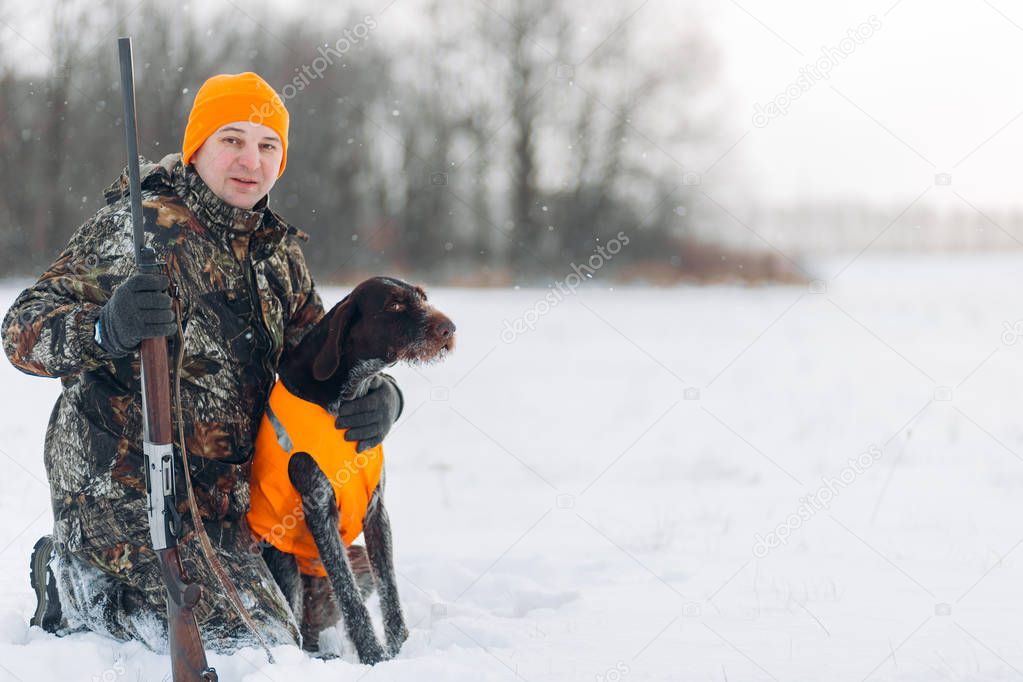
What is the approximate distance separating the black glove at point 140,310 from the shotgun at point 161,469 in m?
0.05

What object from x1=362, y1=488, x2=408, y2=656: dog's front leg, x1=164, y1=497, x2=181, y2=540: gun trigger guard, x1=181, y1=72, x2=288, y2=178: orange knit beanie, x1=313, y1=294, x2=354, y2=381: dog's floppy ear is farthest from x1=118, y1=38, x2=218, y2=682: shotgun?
x1=362, y1=488, x2=408, y2=656: dog's front leg

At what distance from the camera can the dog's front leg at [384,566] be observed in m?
3.36

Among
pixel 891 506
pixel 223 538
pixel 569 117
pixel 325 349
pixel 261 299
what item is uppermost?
pixel 569 117

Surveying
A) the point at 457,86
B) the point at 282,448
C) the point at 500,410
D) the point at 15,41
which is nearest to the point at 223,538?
the point at 282,448

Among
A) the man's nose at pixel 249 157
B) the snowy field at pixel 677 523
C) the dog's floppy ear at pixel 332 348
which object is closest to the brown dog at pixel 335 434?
the dog's floppy ear at pixel 332 348

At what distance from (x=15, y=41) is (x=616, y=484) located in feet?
26.9

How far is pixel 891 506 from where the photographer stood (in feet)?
16.4

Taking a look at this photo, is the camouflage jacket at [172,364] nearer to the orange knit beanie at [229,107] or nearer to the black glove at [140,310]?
the orange knit beanie at [229,107]

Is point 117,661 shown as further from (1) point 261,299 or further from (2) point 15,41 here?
(2) point 15,41

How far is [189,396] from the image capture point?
3104 millimetres

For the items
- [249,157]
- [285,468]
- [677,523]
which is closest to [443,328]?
[285,468]

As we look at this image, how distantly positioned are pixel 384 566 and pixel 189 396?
1002 mm

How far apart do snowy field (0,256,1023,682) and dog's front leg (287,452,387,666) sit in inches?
7.0

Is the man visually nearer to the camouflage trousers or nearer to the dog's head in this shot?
the camouflage trousers
